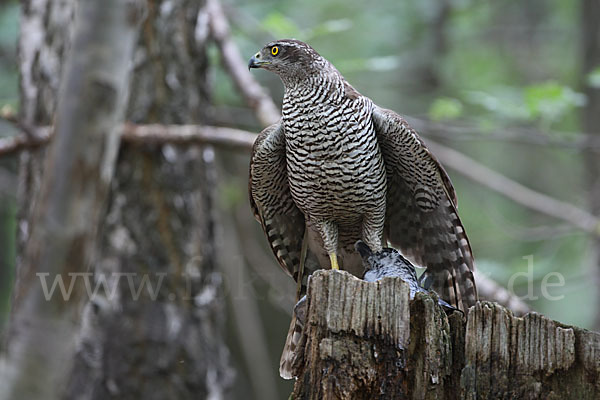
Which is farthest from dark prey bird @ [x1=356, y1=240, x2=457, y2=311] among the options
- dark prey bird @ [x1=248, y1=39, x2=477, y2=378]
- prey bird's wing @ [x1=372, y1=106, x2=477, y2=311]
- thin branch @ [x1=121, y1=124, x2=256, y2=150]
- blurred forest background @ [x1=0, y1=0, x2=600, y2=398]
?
blurred forest background @ [x1=0, y1=0, x2=600, y2=398]

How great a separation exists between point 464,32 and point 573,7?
1.37 m

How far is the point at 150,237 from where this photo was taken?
496 centimetres

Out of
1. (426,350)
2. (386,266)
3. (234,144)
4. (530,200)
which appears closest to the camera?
(426,350)

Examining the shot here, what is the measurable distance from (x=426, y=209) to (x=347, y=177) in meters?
0.50

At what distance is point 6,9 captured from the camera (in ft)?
25.2

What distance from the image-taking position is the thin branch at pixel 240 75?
15.7 feet

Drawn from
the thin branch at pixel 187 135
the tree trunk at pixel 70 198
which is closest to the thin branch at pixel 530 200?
the thin branch at pixel 187 135

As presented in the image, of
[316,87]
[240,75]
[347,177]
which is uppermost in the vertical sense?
[240,75]

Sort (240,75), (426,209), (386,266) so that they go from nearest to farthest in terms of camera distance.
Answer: (386,266)
(426,209)
(240,75)

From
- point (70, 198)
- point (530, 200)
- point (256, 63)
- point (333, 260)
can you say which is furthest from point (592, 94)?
point (70, 198)

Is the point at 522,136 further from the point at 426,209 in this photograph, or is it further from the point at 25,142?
the point at 25,142

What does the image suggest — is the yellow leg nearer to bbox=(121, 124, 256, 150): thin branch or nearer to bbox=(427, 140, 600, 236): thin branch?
bbox=(121, 124, 256, 150): thin branch

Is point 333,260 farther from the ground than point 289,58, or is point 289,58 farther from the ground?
point 289,58

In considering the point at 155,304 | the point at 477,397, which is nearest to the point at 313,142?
the point at 477,397
